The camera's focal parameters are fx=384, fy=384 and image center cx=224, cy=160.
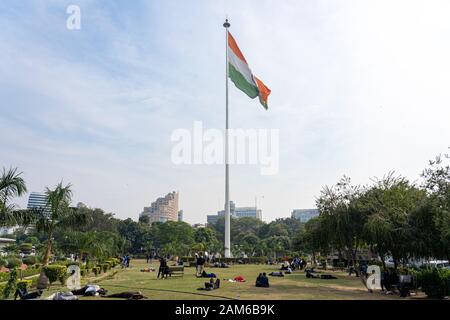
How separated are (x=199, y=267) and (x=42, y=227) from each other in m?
9.76

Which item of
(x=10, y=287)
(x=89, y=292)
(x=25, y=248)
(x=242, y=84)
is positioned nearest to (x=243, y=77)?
(x=242, y=84)

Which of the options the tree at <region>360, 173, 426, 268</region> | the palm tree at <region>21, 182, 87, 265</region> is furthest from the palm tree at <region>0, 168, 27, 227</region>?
the tree at <region>360, 173, 426, 268</region>

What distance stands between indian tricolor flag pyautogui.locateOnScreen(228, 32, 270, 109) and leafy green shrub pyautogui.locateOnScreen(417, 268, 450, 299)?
70.7ft

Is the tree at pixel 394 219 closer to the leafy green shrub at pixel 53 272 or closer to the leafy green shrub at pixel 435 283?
the leafy green shrub at pixel 435 283

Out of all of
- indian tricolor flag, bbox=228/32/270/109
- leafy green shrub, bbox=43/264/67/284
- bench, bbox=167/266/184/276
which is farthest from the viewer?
indian tricolor flag, bbox=228/32/270/109

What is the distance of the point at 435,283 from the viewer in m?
A: 16.7

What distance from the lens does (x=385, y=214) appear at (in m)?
20.3

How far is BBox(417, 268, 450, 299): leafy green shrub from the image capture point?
16.3 meters

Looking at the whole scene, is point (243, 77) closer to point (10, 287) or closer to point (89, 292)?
point (89, 292)

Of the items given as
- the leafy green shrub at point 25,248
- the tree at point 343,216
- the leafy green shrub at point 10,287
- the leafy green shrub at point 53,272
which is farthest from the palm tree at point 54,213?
the leafy green shrub at point 25,248

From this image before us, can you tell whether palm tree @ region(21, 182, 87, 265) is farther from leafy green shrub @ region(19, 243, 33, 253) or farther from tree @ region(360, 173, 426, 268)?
leafy green shrub @ region(19, 243, 33, 253)
